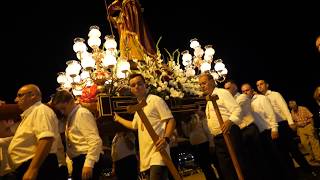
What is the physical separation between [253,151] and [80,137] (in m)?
2.90

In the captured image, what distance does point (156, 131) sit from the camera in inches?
162

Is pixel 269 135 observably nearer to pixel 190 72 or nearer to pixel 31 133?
pixel 190 72

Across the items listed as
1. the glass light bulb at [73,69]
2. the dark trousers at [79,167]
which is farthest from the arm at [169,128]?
the glass light bulb at [73,69]

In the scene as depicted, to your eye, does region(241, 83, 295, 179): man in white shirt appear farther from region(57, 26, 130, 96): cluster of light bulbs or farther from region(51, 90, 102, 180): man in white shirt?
region(51, 90, 102, 180): man in white shirt

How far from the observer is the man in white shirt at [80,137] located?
13.7ft

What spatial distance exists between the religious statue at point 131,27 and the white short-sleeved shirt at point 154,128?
141 inches

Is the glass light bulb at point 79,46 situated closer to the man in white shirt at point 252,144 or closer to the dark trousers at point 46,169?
the man in white shirt at point 252,144

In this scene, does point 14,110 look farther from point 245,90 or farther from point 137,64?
point 245,90

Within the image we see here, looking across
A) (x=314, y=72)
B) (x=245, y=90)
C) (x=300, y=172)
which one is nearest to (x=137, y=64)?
(x=245, y=90)

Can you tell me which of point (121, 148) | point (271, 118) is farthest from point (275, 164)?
point (121, 148)

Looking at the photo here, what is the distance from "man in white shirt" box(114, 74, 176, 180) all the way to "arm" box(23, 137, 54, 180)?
1.05m

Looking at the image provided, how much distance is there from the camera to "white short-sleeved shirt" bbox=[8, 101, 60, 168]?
12.1ft

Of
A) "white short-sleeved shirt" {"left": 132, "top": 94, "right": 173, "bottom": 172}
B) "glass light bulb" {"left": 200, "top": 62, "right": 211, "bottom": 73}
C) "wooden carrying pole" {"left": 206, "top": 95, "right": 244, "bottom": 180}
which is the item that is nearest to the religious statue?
"glass light bulb" {"left": 200, "top": 62, "right": 211, "bottom": 73}

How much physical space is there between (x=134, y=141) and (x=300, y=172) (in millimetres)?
3575
